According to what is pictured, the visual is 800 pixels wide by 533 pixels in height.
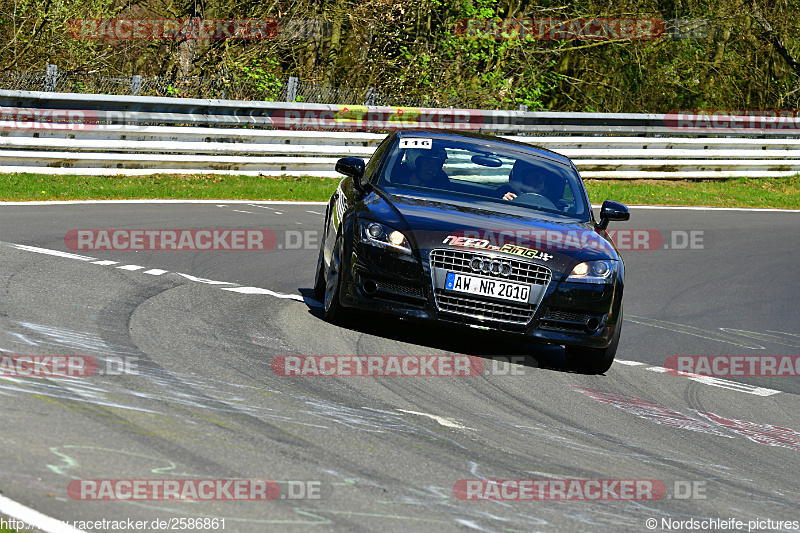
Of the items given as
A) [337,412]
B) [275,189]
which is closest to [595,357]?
[337,412]

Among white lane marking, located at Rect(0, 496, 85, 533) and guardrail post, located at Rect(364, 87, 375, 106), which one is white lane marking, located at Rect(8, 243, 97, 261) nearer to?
white lane marking, located at Rect(0, 496, 85, 533)

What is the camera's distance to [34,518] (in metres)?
3.82

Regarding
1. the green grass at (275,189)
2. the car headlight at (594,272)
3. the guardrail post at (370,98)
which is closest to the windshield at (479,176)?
the car headlight at (594,272)

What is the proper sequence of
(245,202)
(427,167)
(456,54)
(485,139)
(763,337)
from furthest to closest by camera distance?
(456,54) → (245,202) → (763,337) → (485,139) → (427,167)

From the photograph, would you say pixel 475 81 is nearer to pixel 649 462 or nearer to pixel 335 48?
pixel 335 48

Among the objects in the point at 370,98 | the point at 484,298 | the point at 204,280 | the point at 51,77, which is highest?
the point at 51,77

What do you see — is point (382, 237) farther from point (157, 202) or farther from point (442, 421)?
point (157, 202)

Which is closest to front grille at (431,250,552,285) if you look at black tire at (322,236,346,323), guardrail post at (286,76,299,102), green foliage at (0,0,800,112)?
black tire at (322,236,346,323)

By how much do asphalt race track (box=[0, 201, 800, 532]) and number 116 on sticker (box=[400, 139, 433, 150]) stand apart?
144 cm

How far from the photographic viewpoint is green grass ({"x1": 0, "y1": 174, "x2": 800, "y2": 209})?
1514cm

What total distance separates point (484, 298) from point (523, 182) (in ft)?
5.68

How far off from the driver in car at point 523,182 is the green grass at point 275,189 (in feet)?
24.3

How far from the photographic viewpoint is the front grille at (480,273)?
7492 mm

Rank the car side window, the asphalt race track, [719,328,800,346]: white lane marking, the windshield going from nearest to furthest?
the asphalt race track, the windshield, the car side window, [719,328,800,346]: white lane marking
